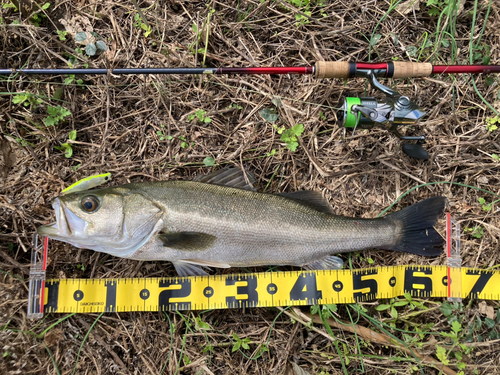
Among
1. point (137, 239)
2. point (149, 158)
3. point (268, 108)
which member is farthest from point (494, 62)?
point (137, 239)

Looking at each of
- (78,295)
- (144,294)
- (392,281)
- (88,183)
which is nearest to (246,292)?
(144,294)

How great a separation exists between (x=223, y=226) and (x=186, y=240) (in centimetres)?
33

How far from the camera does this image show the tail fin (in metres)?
3.00

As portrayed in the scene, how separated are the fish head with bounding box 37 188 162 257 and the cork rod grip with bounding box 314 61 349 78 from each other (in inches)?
74.7

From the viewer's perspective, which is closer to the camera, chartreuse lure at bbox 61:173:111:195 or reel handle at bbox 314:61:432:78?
reel handle at bbox 314:61:432:78

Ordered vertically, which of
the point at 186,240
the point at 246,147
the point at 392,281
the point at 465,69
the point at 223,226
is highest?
the point at 465,69

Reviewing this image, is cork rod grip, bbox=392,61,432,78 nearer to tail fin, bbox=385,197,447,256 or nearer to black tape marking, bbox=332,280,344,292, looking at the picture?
tail fin, bbox=385,197,447,256

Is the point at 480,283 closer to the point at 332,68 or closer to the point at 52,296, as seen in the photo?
the point at 332,68

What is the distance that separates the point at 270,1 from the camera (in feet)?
11.5

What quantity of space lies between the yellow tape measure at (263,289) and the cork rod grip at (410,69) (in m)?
1.86

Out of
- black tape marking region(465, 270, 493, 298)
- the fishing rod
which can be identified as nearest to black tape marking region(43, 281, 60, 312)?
the fishing rod

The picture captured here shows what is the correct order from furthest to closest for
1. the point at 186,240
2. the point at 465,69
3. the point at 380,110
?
1. the point at 465,69
2. the point at 380,110
3. the point at 186,240

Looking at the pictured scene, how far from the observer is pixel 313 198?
9.96ft

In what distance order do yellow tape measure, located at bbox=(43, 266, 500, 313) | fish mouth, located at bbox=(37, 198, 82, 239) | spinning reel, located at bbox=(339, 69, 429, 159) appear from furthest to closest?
yellow tape measure, located at bbox=(43, 266, 500, 313), spinning reel, located at bbox=(339, 69, 429, 159), fish mouth, located at bbox=(37, 198, 82, 239)
